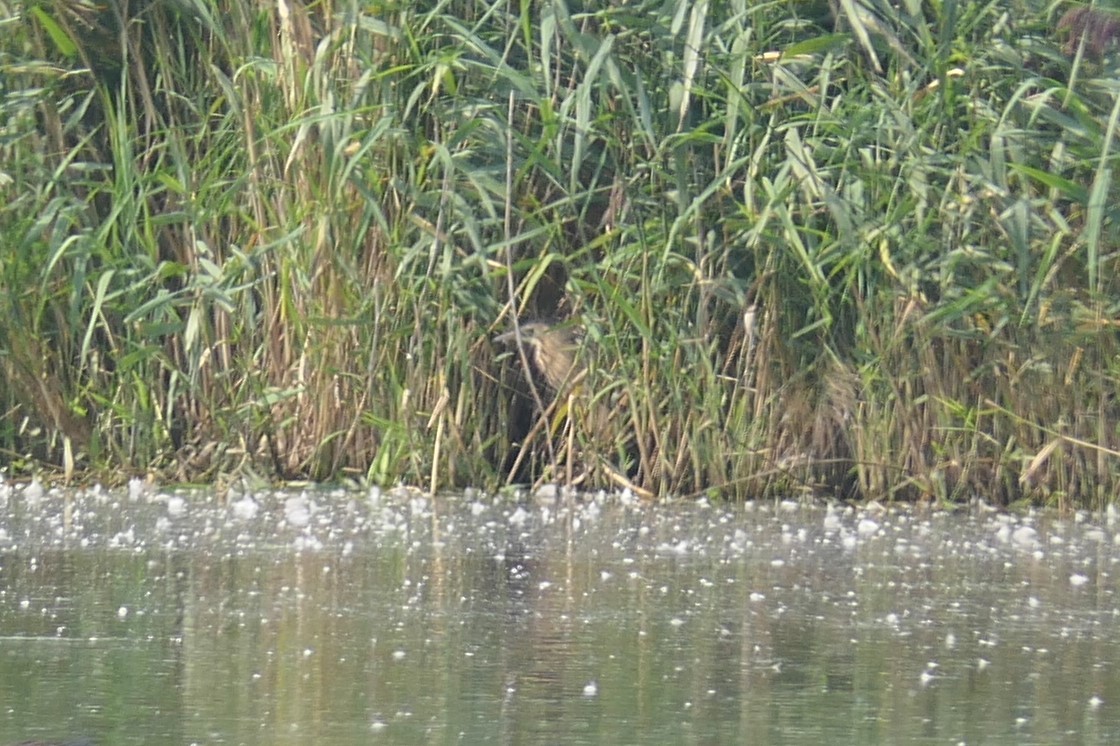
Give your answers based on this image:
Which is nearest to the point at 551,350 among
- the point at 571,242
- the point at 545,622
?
the point at 571,242

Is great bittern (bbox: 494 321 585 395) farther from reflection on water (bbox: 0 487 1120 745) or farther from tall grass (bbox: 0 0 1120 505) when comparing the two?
reflection on water (bbox: 0 487 1120 745)

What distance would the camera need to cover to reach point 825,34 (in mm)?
5332

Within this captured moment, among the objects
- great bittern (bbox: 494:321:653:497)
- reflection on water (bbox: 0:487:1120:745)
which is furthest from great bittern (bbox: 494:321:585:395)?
reflection on water (bbox: 0:487:1120:745)

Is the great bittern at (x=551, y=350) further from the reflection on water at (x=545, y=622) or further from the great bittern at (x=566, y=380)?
the reflection on water at (x=545, y=622)

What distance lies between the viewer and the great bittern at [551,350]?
534cm

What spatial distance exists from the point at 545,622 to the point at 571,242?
211 centimetres

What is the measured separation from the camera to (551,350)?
5.36m

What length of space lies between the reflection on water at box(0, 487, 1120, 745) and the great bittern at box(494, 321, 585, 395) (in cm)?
39

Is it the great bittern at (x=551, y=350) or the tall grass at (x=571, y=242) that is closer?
the tall grass at (x=571, y=242)

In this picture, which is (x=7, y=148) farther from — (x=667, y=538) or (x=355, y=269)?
(x=667, y=538)

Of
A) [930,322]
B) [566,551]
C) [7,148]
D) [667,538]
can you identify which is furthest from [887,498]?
[7,148]

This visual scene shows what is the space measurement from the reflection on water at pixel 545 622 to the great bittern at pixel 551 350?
1.28ft

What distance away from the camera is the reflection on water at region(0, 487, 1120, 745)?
2895 mm

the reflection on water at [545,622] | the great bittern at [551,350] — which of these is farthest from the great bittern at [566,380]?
the reflection on water at [545,622]
